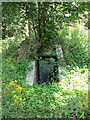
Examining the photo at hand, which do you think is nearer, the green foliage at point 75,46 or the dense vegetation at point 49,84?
the dense vegetation at point 49,84

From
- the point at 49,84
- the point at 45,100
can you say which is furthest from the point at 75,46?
the point at 45,100

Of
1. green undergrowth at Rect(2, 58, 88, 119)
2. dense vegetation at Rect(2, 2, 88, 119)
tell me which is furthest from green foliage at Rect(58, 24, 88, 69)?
green undergrowth at Rect(2, 58, 88, 119)

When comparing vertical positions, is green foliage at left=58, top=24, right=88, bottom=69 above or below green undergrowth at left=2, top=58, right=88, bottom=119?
above

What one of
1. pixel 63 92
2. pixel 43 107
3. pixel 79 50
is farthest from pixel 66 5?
pixel 43 107

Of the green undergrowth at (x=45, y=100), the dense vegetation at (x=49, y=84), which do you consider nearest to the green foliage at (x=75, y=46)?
the dense vegetation at (x=49, y=84)

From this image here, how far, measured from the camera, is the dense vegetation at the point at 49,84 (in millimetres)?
2061

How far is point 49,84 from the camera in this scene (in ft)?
9.14

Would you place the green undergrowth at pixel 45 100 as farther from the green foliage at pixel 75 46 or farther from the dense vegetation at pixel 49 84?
the green foliage at pixel 75 46

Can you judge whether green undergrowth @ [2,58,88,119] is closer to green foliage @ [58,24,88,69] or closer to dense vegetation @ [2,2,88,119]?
dense vegetation @ [2,2,88,119]

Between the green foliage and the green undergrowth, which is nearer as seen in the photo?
the green undergrowth

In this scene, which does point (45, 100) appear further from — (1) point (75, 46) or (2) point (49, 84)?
(1) point (75, 46)

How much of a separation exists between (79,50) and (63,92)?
1.70 metres

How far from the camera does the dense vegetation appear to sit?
2061 mm

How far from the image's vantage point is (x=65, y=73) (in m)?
A: 3.05
